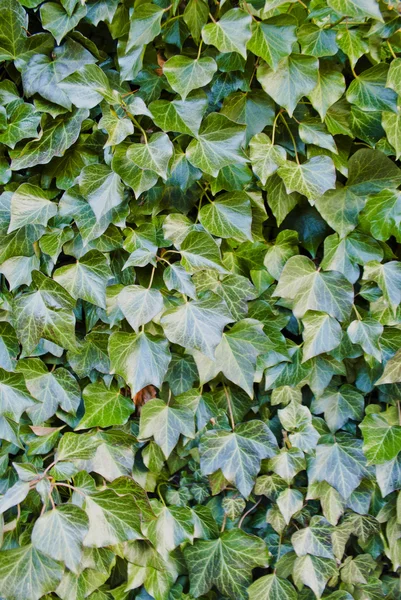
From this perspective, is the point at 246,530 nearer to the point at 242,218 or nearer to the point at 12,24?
the point at 242,218

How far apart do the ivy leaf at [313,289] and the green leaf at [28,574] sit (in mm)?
865

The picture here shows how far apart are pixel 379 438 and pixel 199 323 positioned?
0.64 meters

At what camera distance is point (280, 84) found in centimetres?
121

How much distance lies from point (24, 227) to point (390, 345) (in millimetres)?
1014

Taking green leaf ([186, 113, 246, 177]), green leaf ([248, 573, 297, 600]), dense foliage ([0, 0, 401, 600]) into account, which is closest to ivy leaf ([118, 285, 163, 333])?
dense foliage ([0, 0, 401, 600])

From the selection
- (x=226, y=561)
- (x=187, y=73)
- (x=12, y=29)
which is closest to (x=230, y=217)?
(x=187, y=73)

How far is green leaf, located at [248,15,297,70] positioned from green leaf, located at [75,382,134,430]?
35.2 inches

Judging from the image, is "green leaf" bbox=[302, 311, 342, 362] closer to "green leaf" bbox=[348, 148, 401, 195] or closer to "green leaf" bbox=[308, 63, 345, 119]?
"green leaf" bbox=[348, 148, 401, 195]

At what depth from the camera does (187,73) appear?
46.6 inches

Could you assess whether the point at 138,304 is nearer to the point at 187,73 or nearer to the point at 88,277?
the point at 88,277

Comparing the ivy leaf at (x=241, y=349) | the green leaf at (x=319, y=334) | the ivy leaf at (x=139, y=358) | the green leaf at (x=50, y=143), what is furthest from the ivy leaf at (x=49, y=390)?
the green leaf at (x=319, y=334)

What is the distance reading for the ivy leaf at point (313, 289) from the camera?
1.31m

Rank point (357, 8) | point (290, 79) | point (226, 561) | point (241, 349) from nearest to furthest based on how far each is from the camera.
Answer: point (357, 8), point (290, 79), point (241, 349), point (226, 561)

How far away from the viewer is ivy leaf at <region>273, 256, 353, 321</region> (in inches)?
51.6
